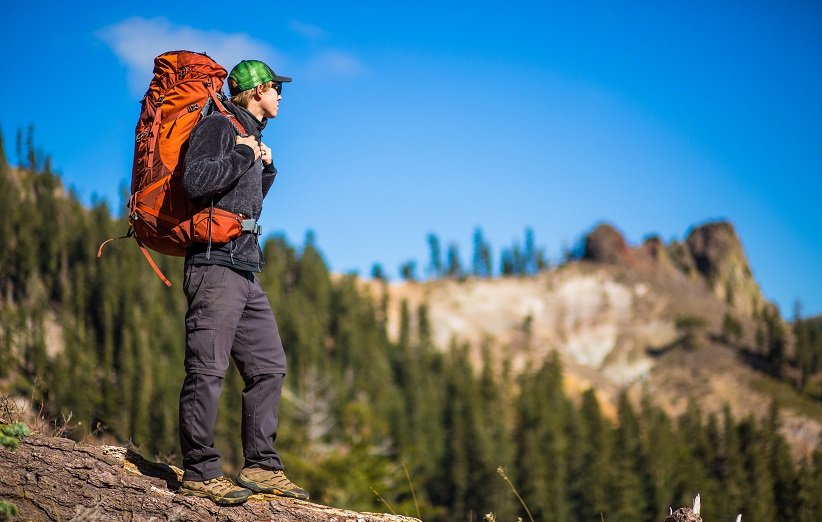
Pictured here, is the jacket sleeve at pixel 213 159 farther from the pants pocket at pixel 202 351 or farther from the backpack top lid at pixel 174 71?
the pants pocket at pixel 202 351

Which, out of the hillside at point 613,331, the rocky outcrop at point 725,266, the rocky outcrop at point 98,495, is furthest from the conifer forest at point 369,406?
the rocky outcrop at point 725,266

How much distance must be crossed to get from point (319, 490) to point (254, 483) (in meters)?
43.3

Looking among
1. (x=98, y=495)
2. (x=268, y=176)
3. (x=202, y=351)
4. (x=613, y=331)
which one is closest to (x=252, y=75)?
(x=268, y=176)

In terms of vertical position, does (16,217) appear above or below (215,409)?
above

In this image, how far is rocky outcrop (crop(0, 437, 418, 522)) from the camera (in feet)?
15.5

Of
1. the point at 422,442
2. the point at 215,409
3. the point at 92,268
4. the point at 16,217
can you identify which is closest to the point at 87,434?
the point at 215,409

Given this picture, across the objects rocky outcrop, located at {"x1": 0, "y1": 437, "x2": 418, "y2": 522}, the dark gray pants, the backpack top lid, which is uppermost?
the backpack top lid

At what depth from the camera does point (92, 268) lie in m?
90.4

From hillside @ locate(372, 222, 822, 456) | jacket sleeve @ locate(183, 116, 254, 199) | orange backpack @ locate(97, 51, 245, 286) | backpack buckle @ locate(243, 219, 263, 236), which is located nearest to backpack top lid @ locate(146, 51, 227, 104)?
orange backpack @ locate(97, 51, 245, 286)

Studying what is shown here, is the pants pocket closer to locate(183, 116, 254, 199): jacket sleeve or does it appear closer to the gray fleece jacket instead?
the gray fleece jacket

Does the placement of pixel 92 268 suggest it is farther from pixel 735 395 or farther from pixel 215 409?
pixel 215 409

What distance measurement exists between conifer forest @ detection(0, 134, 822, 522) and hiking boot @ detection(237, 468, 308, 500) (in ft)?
107

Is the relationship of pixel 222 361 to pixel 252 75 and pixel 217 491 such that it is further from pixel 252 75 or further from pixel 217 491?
pixel 252 75

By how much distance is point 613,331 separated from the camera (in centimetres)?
12481
